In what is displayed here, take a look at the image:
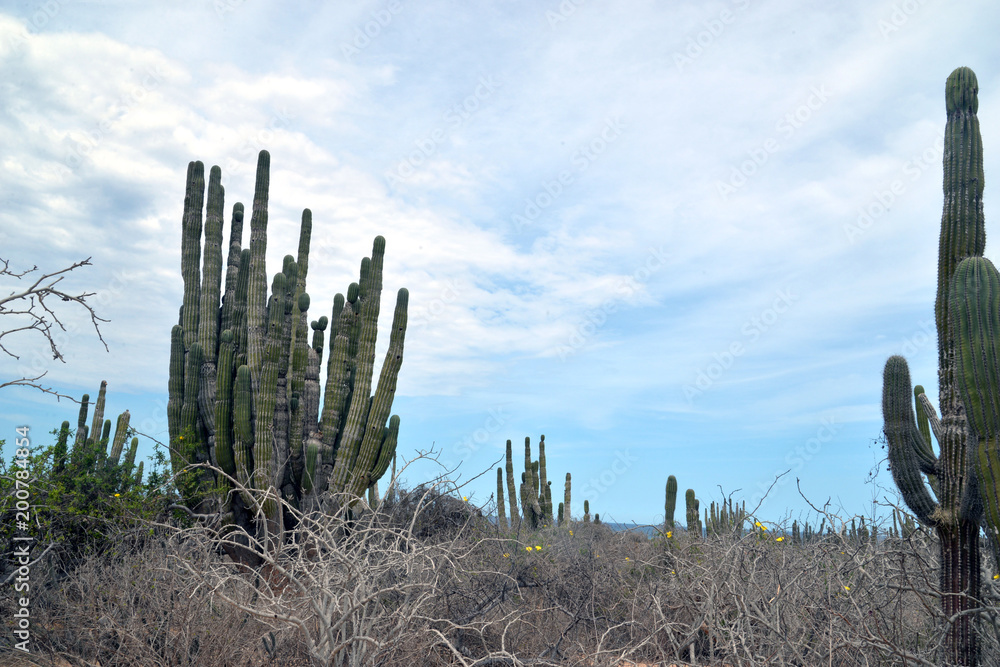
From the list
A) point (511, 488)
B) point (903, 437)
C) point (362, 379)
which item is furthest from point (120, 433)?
point (903, 437)

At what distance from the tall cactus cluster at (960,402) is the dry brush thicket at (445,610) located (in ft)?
0.97

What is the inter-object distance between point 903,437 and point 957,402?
55 cm

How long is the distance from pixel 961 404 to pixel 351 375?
326 inches

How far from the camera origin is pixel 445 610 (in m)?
6.14

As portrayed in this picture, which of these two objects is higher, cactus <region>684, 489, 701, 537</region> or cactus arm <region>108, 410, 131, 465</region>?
cactus arm <region>108, 410, 131, 465</region>

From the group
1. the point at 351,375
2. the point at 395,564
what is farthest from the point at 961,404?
the point at 351,375

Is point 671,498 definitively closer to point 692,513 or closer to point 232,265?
point 692,513

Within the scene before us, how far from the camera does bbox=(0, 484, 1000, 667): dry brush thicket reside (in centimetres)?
452

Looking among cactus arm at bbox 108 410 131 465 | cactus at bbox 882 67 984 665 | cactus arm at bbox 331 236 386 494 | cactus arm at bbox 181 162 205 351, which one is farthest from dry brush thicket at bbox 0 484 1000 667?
cactus arm at bbox 108 410 131 465

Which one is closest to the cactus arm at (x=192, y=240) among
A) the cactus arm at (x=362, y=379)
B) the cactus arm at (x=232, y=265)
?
the cactus arm at (x=232, y=265)

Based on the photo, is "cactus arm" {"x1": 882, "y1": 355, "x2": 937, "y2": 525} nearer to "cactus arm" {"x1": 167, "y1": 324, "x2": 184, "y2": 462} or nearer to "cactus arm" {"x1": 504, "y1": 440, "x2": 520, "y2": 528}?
"cactus arm" {"x1": 167, "y1": 324, "x2": 184, "y2": 462}

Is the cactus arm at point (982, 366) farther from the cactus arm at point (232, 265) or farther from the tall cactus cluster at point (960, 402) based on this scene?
the cactus arm at point (232, 265)

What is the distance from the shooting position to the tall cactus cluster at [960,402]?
471 centimetres

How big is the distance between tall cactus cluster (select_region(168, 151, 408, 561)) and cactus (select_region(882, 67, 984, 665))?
22.8 ft
